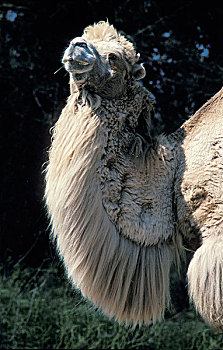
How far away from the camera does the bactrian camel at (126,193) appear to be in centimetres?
238

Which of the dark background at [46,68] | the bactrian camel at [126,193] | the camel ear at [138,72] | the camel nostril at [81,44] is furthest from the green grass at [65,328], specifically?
the camel nostril at [81,44]

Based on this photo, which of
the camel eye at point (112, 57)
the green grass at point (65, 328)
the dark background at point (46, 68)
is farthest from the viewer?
the dark background at point (46, 68)

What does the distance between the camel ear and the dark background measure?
A: 279 cm

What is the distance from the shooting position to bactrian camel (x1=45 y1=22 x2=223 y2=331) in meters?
2.38

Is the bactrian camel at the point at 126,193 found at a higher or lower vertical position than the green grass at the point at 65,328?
higher

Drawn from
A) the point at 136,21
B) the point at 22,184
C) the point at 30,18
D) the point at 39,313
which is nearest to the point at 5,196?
the point at 22,184

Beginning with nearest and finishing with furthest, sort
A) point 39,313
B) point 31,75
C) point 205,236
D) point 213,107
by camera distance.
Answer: point 205,236
point 213,107
point 39,313
point 31,75

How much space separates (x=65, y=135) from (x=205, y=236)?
2.61 feet

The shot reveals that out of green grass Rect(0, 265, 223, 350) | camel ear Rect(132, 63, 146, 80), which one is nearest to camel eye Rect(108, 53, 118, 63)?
camel ear Rect(132, 63, 146, 80)

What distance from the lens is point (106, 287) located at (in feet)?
8.16

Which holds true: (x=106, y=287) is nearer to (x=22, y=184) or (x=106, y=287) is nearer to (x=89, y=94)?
(x=89, y=94)

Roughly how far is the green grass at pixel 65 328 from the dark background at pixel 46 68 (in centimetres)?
41

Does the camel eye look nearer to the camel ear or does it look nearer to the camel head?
the camel head

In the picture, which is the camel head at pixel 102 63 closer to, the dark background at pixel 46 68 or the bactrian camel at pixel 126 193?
the bactrian camel at pixel 126 193
